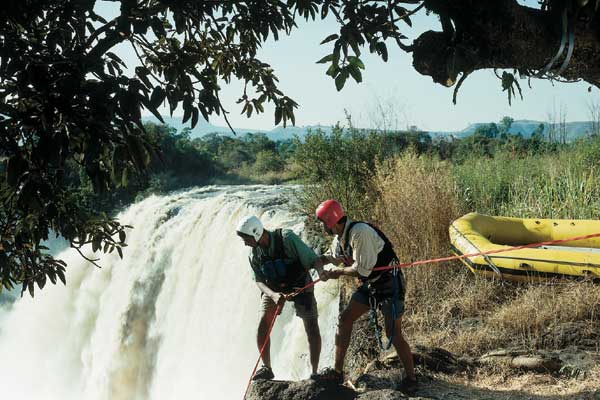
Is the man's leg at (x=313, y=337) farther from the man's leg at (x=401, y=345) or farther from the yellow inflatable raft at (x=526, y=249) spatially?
the yellow inflatable raft at (x=526, y=249)

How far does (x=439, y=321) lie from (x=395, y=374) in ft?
6.14

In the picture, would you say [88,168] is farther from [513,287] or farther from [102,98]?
→ [513,287]

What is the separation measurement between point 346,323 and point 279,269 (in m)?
0.72

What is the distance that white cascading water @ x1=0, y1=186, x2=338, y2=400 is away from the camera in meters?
9.55

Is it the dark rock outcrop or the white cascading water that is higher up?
the dark rock outcrop

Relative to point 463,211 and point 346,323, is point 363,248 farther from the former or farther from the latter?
point 463,211

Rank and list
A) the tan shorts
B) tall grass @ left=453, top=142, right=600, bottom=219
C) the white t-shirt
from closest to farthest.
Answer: the white t-shirt < the tan shorts < tall grass @ left=453, top=142, right=600, bottom=219

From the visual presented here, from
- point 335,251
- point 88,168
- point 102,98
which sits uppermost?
point 102,98

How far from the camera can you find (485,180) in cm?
1073

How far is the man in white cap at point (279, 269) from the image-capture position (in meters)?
5.34

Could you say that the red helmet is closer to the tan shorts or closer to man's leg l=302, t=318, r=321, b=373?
the tan shorts

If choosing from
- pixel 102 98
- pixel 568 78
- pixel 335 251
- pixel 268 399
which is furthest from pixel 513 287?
pixel 102 98

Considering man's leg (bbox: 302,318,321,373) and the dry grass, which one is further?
the dry grass

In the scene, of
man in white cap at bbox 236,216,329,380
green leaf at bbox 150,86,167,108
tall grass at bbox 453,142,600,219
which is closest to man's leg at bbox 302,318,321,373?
man in white cap at bbox 236,216,329,380
